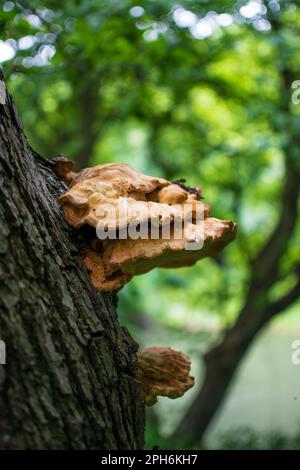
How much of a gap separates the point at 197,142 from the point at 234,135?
5.08 feet

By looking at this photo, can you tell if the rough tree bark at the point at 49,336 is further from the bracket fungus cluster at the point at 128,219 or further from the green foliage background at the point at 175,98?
the green foliage background at the point at 175,98

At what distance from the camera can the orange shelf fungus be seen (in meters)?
2.03

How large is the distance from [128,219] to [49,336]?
1.39ft

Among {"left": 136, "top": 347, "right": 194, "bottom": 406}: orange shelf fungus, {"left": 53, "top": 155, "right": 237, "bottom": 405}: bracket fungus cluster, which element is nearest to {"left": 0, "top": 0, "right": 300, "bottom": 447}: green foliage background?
{"left": 53, "top": 155, "right": 237, "bottom": 405}: bracket fungus cluster

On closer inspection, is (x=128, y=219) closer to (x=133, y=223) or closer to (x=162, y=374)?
(x=133, y=223)

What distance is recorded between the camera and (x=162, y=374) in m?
2.09

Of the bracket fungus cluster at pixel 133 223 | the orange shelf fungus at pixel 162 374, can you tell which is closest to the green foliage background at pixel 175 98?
the bracket fungus cluster at pixel 133 223

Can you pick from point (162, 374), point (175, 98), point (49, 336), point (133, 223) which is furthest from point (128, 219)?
point (175, 98)

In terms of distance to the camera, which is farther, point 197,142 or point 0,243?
point 197,142

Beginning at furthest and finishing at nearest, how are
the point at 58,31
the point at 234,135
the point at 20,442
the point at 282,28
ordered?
the point at 234,135
the point at 282,28
the point at 58,31
the point at 20,442

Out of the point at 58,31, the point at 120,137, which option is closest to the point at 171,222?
the point at 58,31

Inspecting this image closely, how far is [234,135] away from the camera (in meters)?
7.88

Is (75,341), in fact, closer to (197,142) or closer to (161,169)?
(197,142)

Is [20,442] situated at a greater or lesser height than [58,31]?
lesser
